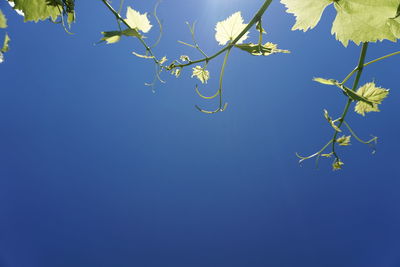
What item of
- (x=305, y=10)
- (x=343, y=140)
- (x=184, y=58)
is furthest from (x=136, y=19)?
(x=343, y=140)

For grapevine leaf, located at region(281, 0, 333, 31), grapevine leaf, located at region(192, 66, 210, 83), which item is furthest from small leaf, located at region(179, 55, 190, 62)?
grapevine leaf, located at region(281, 0, 333, 31)

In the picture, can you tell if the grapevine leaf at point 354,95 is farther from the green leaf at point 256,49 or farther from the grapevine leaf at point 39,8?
the grapevine leaf at point 39,8

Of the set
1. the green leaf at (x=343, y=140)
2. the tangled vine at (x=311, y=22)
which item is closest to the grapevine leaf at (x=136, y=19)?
the tangled vine at (x=311, y=22)

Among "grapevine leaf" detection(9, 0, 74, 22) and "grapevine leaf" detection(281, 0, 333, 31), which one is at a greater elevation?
"grapevine leaf" detection(281, 0, 333, 31)

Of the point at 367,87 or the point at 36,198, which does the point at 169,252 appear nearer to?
the point at 36,198

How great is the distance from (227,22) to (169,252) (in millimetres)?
8594

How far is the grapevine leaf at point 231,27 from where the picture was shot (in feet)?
1.14

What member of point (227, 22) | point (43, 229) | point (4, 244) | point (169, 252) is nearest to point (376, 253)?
point (169, 252)

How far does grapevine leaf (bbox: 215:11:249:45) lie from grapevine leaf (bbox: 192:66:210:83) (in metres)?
0.05

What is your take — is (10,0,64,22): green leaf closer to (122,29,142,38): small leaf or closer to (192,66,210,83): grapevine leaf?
(122,29,142,38): small leaf

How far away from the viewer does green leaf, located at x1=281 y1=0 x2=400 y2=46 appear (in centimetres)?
24

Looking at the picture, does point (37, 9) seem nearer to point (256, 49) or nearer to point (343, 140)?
point (256, 49)

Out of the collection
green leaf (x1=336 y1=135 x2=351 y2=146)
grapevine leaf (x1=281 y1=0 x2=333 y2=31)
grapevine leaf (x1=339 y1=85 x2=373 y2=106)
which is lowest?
grapevine leaf (x1=339 y1=85 x2=373 y2=106)

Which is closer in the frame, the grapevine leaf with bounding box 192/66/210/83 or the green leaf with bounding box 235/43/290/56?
the green leaf with bounding box 235/43/290/56
